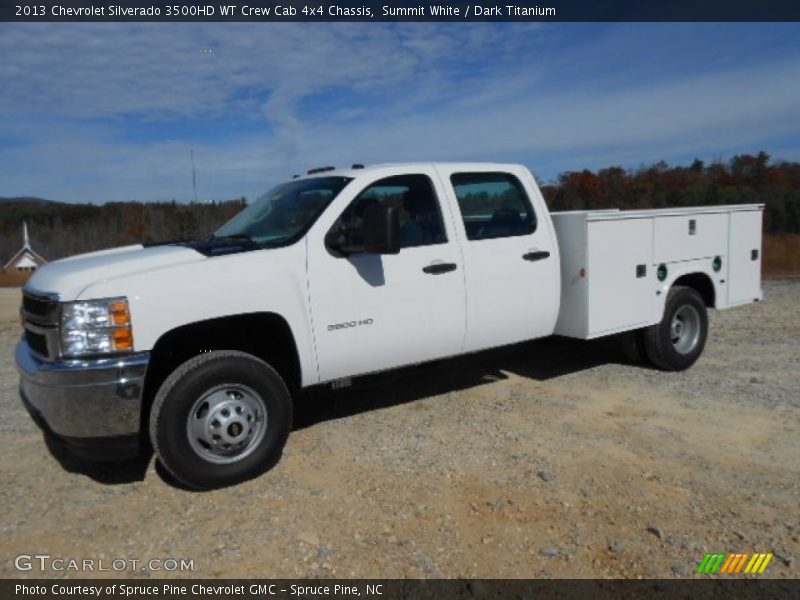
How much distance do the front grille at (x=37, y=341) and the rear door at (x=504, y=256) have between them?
2894mm

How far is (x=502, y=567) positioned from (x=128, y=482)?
2546 millimetres

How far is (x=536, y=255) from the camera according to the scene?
5.39 meters

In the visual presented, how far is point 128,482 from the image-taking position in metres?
4.27

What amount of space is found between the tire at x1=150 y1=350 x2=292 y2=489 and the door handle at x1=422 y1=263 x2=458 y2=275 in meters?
1.36

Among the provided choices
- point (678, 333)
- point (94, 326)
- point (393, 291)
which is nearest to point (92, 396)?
point (94, 326)

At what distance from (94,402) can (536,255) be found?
3.48 m

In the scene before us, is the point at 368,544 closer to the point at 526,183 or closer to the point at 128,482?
the point at 128,482

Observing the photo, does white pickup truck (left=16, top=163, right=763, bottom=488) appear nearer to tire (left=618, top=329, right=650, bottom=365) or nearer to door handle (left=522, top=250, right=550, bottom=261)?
door handle (left=522, top=250, right=550, bottom=261)

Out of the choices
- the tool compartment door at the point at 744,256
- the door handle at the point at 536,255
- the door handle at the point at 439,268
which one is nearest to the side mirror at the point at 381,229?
the door handle at the point at 439,268

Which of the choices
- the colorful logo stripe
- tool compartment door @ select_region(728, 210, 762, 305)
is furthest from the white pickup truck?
the colorful logo stripe

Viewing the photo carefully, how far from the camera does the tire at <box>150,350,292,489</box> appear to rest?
3.88 meters

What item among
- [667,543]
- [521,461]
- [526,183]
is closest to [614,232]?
[526,183]

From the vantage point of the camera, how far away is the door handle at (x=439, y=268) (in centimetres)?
477
